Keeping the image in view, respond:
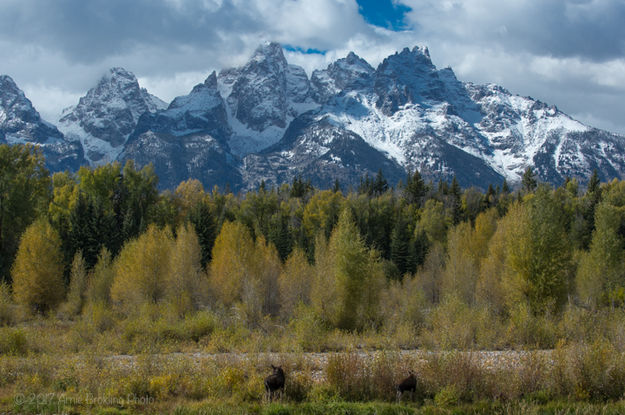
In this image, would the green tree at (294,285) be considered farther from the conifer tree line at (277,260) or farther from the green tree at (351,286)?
the green tree at (351,286)

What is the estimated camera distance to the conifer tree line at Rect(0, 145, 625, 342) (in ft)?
97.4

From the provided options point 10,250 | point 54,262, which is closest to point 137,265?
point 54,262

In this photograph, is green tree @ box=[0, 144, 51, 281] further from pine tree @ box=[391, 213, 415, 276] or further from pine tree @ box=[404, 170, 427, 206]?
pine tree @ box=[404, 170, 427, 206]

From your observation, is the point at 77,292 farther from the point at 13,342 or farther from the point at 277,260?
the point at 277,260

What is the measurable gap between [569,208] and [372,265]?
209ft

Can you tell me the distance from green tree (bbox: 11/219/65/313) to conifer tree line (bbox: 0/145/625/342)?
0.09 metres

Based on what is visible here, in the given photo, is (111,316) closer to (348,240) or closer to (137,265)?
(137,265)

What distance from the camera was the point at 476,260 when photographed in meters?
51.4

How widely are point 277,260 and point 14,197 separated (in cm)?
2546

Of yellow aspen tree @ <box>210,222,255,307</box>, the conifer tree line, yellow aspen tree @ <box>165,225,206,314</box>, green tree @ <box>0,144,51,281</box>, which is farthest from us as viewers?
green tree @ <box>0,144,51,281</box>

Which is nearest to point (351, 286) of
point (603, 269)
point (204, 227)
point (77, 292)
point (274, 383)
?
point (274, 383)

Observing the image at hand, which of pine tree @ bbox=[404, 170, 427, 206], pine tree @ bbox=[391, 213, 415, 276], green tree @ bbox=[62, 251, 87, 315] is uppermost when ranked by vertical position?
pine tree @ bbox=[404, 170, 427, 206]

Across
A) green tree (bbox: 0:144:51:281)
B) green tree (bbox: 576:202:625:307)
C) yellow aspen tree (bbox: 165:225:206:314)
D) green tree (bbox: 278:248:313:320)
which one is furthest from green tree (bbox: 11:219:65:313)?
green tree (bbox: 576:202:625:307)

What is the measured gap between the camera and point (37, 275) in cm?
3484
